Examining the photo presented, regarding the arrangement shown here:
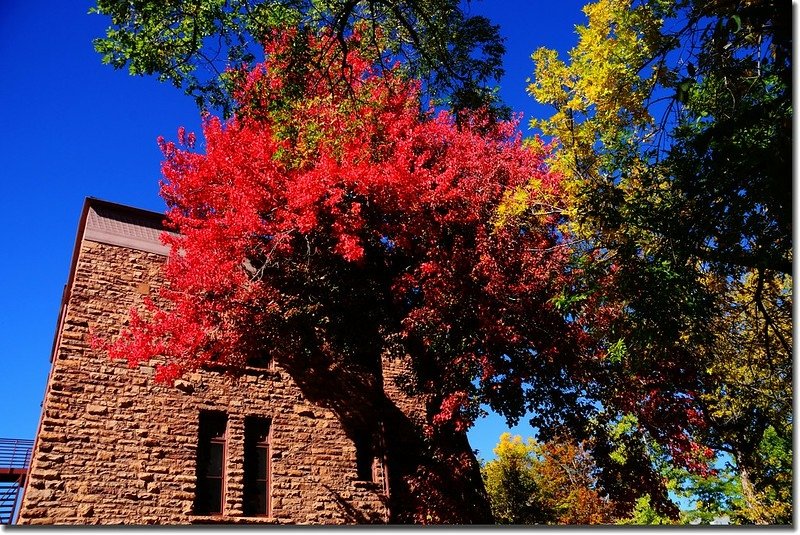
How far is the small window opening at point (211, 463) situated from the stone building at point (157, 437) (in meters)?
0.02

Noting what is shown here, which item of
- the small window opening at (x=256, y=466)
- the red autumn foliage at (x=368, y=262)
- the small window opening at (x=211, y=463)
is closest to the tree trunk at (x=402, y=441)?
the red autumn foliage at (x=368, y=262)

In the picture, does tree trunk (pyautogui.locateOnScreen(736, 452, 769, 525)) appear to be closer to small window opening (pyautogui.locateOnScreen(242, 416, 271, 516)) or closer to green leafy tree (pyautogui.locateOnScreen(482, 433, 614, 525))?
green leafy tree (pyautogui.locateOnScreen(482, 433, 614, 525))

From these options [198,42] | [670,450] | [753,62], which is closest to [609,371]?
[670,450]

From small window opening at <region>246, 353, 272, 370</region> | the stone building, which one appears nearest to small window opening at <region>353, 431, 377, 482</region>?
the stone building

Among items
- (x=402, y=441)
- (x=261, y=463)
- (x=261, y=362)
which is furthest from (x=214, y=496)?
(x=402, y=441)

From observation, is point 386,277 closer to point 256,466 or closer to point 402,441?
point 402,441

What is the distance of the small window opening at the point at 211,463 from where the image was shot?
1133 cm

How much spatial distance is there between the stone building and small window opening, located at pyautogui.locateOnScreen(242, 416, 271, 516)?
2 centimetres

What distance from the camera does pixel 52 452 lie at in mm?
10188

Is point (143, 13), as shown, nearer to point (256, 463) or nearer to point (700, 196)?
point (700, 196)

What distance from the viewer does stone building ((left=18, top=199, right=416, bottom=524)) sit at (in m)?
10.3

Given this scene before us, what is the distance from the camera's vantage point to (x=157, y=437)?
11.2 m

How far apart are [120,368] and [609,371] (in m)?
9.76

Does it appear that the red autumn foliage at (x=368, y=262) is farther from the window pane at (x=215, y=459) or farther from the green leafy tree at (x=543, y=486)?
the green leafy tree at (x=543, y=486)
